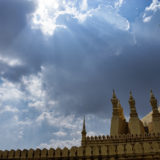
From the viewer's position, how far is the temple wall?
410 inches

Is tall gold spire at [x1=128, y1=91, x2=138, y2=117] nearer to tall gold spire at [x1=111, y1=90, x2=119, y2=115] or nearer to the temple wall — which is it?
tall gold spire at [x1=111, y1=90, x2=119, y2=115]

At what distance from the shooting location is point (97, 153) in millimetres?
10969

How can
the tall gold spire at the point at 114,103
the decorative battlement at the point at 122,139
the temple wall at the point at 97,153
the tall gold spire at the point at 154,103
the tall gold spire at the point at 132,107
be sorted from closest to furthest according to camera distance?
1. the temple wall at the point at 97,153
2. the decorative battlement at the point at 122,139
3. the tall gold spire at the point at 154,103
4. the tall gold spire at the point at 132,107
5. the tall gold spire at the point at 114,103

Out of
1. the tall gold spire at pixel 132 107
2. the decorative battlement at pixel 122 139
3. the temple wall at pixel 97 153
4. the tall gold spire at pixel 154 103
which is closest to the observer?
the temple wall at pixel 97 153

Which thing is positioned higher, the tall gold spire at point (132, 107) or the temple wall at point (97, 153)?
the tall gold spire at point (132, 107)

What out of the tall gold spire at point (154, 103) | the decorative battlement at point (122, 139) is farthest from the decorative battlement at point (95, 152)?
the tall gold spire at point (154, 103)

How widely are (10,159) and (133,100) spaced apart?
100 feet

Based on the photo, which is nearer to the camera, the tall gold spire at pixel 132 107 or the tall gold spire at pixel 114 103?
the tall gold spire at pixel 132 107

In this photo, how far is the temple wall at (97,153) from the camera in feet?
34.2

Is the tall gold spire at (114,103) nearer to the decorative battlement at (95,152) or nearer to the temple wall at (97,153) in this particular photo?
the temple wall at (97,153)

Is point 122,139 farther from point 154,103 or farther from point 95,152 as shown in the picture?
point 95,152

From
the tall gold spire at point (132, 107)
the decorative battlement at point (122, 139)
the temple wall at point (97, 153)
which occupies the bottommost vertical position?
the temple wall at point (97, 153)

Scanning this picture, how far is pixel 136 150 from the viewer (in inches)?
414

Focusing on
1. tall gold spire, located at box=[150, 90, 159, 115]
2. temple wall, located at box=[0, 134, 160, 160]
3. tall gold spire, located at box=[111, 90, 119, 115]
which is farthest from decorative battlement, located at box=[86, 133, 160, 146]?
temple wall, located at box=[0, 134, 160, 160]
